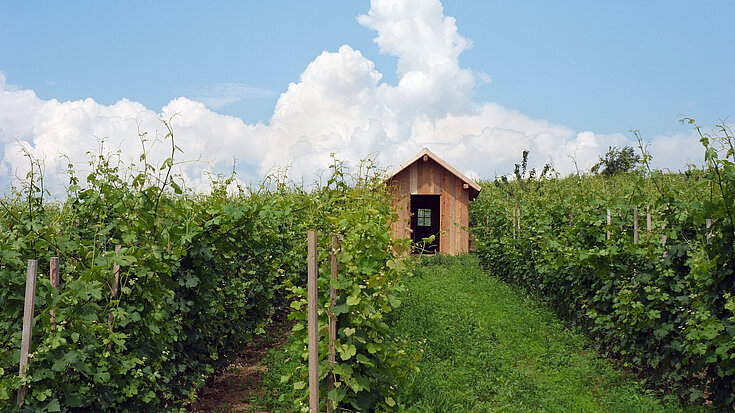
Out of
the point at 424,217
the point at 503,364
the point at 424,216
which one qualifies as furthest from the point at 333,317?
the point at 424,216

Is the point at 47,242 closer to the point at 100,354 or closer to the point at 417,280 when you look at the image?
the point at 100,354

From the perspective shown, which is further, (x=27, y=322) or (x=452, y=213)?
(x=452, y=213)

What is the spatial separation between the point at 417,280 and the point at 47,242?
10759 mm

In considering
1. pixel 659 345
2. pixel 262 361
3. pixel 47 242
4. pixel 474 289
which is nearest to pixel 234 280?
pixel 262 361

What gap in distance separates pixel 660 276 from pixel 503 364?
238 cm

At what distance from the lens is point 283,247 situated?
10.4 meters

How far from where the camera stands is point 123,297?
4852 mm

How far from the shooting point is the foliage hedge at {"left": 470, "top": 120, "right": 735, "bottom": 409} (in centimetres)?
580

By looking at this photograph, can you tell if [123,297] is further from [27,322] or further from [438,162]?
[438,162]

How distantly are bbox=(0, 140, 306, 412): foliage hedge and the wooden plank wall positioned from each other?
1149cm

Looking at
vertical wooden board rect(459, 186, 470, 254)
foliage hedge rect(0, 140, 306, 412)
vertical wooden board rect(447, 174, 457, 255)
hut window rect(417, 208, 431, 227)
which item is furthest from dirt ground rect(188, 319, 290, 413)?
hut window rect(417, 208, 431, 227)

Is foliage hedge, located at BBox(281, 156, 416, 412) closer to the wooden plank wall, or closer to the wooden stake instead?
the wooden stake

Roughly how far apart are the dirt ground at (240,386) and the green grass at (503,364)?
2.06 meters

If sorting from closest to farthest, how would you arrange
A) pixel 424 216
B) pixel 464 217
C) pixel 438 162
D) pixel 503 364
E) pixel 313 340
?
1. pixel 313 340
2. pixel 503 364
3. pixel 438 162
4. pixel 464 217
5. pixel 424 216
